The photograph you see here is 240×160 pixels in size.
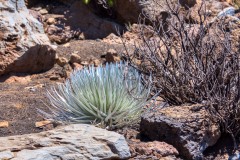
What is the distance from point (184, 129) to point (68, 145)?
73cm

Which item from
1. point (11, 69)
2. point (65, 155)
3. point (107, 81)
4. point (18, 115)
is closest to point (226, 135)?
point (107, 81)

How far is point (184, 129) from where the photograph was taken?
339 cm

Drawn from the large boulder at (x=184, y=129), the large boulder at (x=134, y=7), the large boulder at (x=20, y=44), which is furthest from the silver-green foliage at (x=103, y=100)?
the large boulder at (x=134, y=7)

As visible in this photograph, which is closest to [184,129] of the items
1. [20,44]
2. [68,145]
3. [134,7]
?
[68,145]

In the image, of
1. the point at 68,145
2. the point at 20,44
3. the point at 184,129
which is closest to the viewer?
the point at 68,145

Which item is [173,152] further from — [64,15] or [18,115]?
[64,15]

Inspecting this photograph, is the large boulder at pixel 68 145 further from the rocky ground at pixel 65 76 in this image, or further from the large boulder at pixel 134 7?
the large boulder at pixel 134 7

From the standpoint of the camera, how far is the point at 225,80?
12.6 ft

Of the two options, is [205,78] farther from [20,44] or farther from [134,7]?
[134,7]

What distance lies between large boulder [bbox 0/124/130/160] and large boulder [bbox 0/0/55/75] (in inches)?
107

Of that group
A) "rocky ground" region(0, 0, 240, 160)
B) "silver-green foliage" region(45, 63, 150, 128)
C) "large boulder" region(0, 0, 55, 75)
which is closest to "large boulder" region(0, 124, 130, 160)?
"rocky ground" region(0, 0, 240, 160)

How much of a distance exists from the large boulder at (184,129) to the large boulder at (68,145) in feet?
1.12

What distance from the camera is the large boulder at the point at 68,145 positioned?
9.76ft

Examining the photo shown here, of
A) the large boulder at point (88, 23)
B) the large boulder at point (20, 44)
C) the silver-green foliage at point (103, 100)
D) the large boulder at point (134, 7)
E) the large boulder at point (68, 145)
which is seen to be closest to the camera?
the large boulder at point (68, 145)
